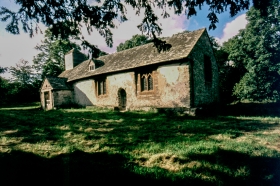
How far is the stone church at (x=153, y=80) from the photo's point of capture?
14.6m

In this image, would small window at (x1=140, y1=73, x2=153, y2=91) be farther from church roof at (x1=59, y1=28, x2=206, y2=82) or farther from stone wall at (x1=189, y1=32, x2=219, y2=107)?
stone wall at (x1=189, y1=32, x2=219, y2=107)

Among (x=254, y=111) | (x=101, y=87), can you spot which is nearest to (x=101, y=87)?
(x=101, y=87)

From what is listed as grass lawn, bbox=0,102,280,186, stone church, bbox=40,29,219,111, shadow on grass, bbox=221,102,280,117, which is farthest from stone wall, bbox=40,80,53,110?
shadow on grass, bbox=221,102,280,117

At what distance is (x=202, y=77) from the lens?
52.7ft

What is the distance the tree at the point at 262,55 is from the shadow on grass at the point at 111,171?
16.6m

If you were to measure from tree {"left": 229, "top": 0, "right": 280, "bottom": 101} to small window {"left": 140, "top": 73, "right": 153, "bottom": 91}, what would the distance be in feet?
35.8

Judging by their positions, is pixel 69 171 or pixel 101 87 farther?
pixel 101 87

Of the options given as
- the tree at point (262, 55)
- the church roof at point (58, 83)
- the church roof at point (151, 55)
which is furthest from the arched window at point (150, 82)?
the church roof at point (58, 83)

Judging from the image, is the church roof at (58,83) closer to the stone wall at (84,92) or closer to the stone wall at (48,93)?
the stone wall at (48,93)

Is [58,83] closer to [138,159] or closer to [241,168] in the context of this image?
[138,159]

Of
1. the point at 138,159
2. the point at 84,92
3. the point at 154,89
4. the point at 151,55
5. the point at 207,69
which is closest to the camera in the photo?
the point at 138,159

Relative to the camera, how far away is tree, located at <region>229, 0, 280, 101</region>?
17719mm

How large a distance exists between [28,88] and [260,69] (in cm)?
4164

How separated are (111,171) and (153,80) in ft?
41.6
